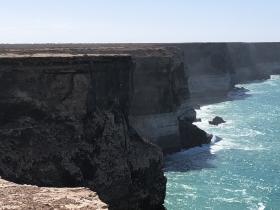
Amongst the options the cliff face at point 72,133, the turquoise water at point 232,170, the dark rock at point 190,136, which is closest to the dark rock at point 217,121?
the turquoise water at point 232,170

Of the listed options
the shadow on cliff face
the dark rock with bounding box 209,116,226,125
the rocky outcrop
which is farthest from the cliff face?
the dark rock with bounding box 209,116,226,125

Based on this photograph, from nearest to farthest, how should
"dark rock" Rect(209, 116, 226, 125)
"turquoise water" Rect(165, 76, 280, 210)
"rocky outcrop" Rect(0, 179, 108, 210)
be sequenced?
"rocky outcrop" Rect(0, 179, 108, 210)
"turquoise water" Rect(165, 76, 280, 210)
"dark rock" Rect(209, 116, 226, 125)

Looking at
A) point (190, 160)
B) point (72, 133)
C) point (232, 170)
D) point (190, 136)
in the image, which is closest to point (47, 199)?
point (72, 133)

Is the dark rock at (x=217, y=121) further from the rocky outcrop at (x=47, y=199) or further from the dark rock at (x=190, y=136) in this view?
the rocky outcrop at (x=47, y=199)

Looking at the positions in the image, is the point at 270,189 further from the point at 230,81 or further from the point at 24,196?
the point at 230,81

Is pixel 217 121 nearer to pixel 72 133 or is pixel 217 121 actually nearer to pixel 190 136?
pixel 190 136

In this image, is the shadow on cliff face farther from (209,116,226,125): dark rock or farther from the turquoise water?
(209,116,226,125): dark rock
